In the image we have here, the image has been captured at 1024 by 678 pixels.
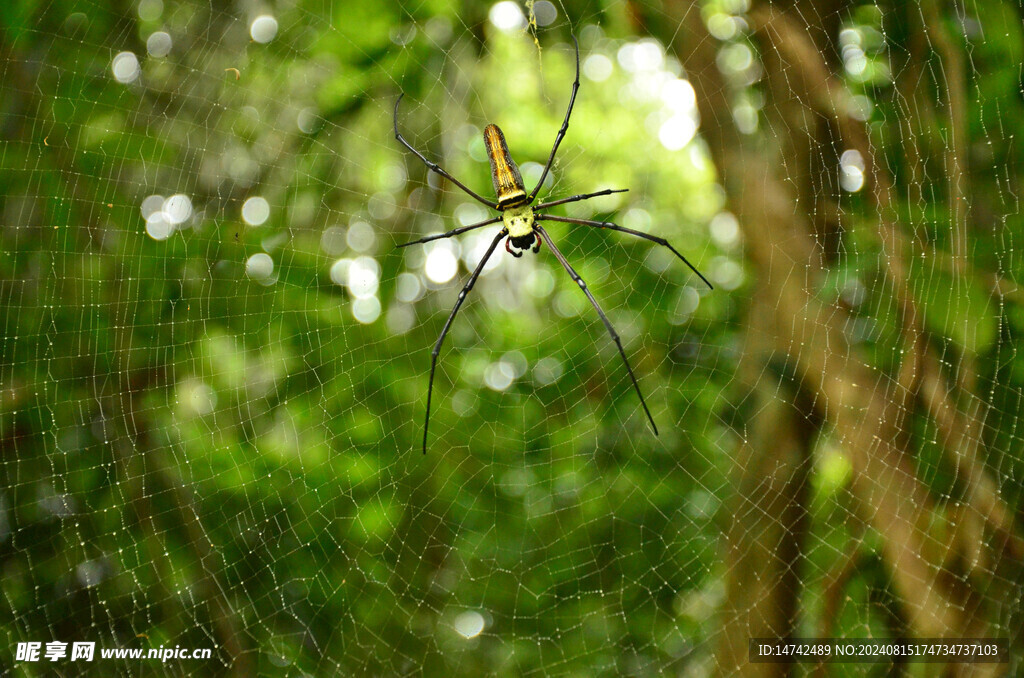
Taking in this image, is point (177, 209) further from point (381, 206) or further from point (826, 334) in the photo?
point (826, 334)

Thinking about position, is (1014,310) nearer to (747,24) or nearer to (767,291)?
(767,291)

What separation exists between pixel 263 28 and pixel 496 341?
2.56 metres

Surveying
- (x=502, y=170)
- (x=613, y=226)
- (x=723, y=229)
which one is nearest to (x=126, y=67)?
(x=502, y=170)

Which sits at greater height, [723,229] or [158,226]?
[158,226]

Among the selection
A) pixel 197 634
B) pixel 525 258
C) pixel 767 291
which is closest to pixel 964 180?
pixel 767 291

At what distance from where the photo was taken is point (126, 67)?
3541mm

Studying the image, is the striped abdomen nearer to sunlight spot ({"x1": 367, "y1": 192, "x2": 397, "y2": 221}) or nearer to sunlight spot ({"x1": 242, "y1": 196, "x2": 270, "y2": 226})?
sunlight spot ({"x1": 367, "y1": 192, "x2": 397, "y2": 221})

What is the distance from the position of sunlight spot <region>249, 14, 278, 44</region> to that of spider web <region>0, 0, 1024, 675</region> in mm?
60

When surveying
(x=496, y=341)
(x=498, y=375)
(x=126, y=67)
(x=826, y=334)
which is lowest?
(x=826, y=334)

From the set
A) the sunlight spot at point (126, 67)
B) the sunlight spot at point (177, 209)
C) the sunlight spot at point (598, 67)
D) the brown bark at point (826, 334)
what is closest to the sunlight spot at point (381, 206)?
the sunlight spot at point (177, 209)

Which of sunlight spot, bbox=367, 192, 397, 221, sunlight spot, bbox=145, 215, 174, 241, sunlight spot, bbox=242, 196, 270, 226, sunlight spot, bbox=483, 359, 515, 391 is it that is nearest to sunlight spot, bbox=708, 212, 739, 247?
sunlight spot, bbox=483, 359, 515, 391

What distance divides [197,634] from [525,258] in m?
3.41

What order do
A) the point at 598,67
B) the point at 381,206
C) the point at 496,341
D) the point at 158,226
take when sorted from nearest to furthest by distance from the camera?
the point at 158,226, the point at 381,206, the point at 496,341, the point at 598,67

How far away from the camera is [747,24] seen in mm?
3598
